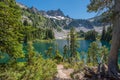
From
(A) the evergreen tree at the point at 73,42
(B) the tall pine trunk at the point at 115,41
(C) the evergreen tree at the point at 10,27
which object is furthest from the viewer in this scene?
(A) the evergreen tree at the point at 73,42

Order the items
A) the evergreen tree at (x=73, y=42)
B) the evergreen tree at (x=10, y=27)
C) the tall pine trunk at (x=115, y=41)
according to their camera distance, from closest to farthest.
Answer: the evergreen tree at (x=10, y=27), the tall pine trunk at (x=115, y=41), the evergreen tree at (x=73, y=42)

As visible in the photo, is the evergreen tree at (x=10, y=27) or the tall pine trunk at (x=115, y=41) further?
the tall pine trunk at (x=115, y=41)

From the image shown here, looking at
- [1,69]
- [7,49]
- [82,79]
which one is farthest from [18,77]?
[82,79]

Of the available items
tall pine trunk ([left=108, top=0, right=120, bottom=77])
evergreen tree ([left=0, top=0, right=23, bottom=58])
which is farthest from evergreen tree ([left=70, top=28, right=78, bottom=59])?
tall pine trunk ([left=108, top=0, right=120, bottom=77])

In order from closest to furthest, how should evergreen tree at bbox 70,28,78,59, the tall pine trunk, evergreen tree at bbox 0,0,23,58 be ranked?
1. evergreen tree at bbox 0,0,23,58
2. the tall pine trunk
3. evergreen tree at bbox 70,28,78,59

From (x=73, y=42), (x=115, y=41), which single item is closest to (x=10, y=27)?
(x=115, y=41)

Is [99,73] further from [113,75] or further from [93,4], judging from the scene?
[93,4]

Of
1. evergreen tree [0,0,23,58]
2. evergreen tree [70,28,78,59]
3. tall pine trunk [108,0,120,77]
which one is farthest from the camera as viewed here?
evergreen tree [70,28,78,59]

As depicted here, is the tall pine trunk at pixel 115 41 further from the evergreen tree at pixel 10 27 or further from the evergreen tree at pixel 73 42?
the evergreen tree at pixel 73 42

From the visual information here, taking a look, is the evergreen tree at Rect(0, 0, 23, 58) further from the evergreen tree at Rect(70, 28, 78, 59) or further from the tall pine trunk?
the evergreen tree at Rect(70, 28, 78, 59)

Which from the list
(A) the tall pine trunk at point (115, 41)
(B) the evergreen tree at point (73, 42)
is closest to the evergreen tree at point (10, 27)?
(A) the tall pine trunk at point (115, 41)

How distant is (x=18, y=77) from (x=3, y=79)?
740 millimetres

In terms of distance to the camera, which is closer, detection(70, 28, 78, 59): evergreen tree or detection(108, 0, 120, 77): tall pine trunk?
detection(108, 0, 120, 77): tall pine trunk

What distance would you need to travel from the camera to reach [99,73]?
13.3 m
